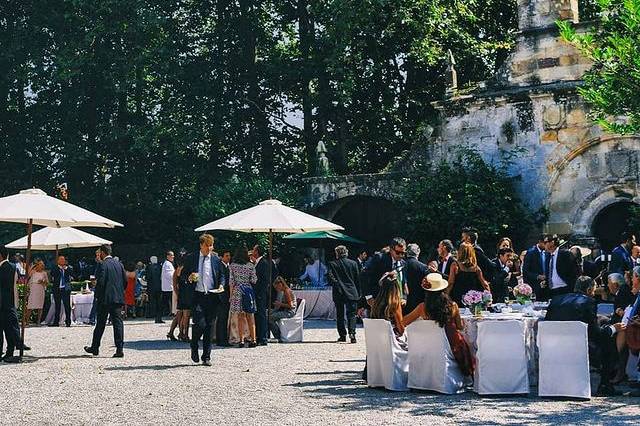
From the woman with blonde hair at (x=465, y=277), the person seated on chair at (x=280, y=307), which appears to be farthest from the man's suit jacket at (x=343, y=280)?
the woman with blonde hair at (x=465, y=277)

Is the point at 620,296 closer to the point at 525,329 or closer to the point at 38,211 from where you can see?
the point at 525,329

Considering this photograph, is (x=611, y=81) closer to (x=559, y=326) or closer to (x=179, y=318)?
(x=559, y=326)

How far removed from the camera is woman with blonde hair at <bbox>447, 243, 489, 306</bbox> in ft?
43.1

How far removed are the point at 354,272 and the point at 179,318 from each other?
351 cm

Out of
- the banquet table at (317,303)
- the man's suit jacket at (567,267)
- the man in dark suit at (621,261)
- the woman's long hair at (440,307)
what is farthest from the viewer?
the banquet table at (317,303)

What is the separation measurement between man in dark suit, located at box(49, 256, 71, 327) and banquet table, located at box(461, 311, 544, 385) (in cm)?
1439

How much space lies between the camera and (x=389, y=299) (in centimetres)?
1216

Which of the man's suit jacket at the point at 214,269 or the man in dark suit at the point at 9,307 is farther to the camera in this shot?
the man in dark suit at the point at 9,307

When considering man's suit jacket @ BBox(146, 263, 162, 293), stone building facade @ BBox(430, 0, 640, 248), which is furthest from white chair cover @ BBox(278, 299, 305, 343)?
stone building facade @ BBox(430, 0, 640, 248)

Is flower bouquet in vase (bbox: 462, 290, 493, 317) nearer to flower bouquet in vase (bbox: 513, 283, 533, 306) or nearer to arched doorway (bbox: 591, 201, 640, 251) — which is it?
flower bouquet in vase (bbox: 513, 283, 533, 306)

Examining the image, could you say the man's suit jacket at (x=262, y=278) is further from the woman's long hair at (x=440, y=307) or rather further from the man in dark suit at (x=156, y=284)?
the man in dark suit at (x=156, y=284)

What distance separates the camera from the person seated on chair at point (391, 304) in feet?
39.9

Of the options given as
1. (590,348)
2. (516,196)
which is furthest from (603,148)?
(590,348)

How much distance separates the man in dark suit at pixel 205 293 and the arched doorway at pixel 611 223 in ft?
44.4
